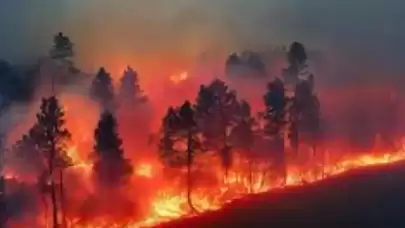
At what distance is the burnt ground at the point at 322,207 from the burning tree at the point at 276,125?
5.36m

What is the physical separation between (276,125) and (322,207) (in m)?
15.7

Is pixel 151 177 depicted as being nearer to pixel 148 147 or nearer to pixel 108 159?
pixel 148 147

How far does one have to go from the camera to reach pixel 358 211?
243ft

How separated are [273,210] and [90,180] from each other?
18.3m

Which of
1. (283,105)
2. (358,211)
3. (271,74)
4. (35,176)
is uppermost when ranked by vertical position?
(271,74)

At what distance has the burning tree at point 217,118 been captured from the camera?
83.1 m

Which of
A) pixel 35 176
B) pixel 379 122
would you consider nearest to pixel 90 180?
pixel 35 176

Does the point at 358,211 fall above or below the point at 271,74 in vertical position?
below

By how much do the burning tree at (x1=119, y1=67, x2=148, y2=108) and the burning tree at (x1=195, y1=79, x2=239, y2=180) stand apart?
625 inches

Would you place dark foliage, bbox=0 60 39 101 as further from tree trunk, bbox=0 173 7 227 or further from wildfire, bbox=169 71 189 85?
wildfire, bbox=169 71 189 85

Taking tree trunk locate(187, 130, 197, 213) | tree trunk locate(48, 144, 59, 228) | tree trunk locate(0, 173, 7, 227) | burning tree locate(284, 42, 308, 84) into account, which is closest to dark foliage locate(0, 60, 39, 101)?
tree trunk locate(0, 173, 7, 227)

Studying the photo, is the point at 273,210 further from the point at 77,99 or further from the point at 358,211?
the point at 77,99

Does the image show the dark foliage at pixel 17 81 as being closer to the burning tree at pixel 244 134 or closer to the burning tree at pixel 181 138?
the burning tree at pixel 181 138

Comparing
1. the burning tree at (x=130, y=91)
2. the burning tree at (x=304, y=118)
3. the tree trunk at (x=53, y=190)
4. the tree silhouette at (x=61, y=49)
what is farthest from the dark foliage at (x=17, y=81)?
the burning tree at (x=304, y=118)
